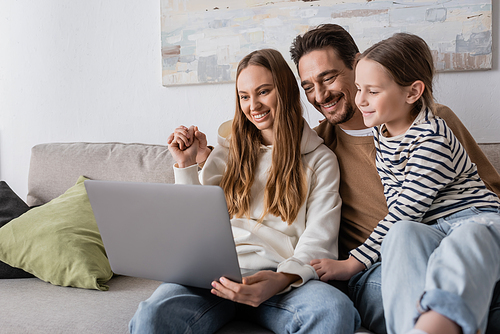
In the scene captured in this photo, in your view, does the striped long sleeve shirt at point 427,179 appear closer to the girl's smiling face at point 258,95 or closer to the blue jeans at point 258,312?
the blue jeans at point 258,312

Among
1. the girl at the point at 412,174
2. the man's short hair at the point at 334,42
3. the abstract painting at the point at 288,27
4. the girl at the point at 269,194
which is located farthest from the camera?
the abstract painting at the point at 288,27

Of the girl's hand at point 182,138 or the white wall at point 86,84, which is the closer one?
the girl's hand at point 182,138

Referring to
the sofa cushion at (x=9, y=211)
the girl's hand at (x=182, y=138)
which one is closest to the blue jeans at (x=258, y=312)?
the girl's hand at (x=182, y=138)

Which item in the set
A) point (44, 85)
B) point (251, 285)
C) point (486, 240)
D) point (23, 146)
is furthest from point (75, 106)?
point (486, 240)

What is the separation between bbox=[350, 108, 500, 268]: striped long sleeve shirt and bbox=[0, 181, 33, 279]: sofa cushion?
1137 millimetres

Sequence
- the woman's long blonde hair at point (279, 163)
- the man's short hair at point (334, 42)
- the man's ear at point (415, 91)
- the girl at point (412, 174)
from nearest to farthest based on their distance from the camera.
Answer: the girl at point (412, 174) → the man's ear at point (415, 91) → the woman's long blonde hair at point (279, 163) → the man's short hair at point (334, 42)

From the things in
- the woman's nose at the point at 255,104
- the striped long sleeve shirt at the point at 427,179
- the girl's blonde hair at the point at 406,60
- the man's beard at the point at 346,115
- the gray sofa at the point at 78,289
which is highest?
the girl's blonde hair at the point at 406,60

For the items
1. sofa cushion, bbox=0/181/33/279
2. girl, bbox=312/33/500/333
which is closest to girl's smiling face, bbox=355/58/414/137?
girl, bbox=312/33/500/333

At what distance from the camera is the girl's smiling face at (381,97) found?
1115mm

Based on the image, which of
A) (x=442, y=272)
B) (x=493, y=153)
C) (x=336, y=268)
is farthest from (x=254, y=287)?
(x=493, y=153)

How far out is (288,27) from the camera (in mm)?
1732

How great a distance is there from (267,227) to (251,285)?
12.7 inches

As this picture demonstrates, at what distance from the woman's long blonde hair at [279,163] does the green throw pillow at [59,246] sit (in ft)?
1.57

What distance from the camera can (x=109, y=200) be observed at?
3.07ft
